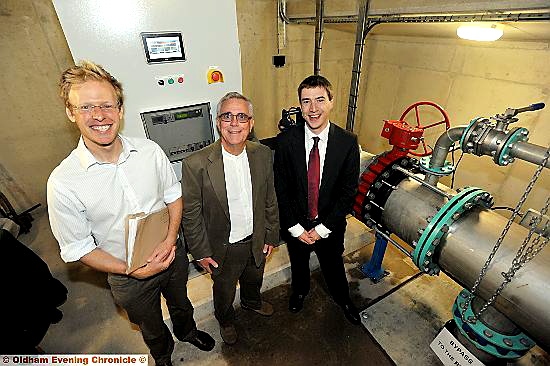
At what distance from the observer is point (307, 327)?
2330 millimetres

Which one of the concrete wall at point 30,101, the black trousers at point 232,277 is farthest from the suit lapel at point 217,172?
the concrete wall at point 30,101

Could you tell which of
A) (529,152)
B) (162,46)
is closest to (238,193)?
(162,46)

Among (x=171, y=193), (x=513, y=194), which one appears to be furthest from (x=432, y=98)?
(x=171, y=193)

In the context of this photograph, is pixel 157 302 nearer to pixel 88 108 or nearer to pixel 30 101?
pixel 88 108

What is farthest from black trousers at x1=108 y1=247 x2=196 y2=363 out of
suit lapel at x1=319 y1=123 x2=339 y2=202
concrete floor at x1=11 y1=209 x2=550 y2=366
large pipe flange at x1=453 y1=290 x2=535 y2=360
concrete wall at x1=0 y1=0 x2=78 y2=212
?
concrete wall at x1=0 y1=0 x2=78 y2=212

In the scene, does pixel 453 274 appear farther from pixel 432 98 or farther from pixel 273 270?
pixel 432 98

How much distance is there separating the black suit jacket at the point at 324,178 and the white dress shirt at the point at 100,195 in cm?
81

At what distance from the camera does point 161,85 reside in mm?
1910

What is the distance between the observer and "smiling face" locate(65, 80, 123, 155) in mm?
1147

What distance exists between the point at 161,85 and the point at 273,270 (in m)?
1.95

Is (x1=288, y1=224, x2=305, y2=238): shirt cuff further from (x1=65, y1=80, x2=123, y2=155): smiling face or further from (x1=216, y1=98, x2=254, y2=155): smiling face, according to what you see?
(x1=65, y1=80, x2=123, y2=155): smiling face

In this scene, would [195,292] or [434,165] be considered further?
[195,292]

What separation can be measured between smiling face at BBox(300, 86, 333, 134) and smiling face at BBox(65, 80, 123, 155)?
1.04m

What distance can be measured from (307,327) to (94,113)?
7.36 ft
